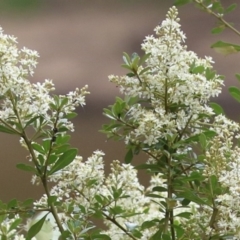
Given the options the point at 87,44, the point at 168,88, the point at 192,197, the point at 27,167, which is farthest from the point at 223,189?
the point at 87,44

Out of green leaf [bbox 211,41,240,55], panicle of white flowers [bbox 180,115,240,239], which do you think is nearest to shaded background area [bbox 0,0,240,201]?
green leaf [bbox 211,41,240,55]

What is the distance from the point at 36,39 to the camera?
1319 mm

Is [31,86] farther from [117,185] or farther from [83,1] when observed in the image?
[83,1]

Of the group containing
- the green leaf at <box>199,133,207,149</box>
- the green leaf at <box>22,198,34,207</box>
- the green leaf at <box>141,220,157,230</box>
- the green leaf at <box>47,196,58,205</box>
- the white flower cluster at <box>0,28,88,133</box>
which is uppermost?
the white flower cluster at <box>0,28,88,133</box>

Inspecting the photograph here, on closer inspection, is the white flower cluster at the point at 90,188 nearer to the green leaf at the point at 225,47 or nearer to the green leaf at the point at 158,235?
the green leaf at the point at 158,235

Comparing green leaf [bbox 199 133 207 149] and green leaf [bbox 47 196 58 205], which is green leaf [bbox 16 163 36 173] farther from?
green leaf [bbox 199 133 207 149]

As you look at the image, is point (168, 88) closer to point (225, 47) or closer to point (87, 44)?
point (225, 47)

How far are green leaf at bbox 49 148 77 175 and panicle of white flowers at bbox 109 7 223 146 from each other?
85mm

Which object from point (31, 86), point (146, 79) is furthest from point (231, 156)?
point (31, 86)

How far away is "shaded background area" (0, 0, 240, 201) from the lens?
1293mm

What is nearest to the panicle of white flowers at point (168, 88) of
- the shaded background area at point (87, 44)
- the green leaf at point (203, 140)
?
the green leaf at point (203, 140)

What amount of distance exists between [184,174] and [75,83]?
720mm

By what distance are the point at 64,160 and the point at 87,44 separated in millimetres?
781

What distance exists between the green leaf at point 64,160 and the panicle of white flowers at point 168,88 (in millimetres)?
85
